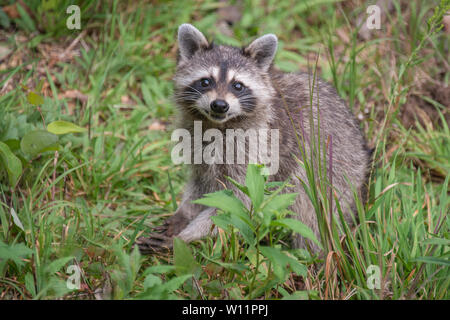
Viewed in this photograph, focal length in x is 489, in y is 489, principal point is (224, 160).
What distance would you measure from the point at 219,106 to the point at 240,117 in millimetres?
385

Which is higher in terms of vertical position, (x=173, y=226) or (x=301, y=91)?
(x=301, y=91)

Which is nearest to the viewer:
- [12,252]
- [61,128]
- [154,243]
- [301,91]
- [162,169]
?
[12,252]

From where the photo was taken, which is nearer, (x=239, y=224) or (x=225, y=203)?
(x=225, y=203)

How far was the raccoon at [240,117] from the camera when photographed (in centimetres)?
418

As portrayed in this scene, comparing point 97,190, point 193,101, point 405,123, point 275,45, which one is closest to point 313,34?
point 405,123

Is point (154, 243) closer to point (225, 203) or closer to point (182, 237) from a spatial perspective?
point (182, 237)

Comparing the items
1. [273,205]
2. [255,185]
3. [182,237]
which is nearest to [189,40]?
[182,237]

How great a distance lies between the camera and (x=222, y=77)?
13.9ft

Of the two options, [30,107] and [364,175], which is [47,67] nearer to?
[30,107]

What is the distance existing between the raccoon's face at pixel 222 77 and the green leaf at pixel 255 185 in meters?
1.25

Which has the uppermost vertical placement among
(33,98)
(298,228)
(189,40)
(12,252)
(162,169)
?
(189,40)

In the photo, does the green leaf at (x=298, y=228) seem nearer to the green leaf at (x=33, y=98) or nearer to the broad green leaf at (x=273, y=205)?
the broad green leaf at (x=273, y=205)

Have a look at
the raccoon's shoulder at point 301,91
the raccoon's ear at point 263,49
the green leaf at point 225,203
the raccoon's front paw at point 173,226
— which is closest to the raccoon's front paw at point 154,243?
the raccoon's front paw at point 173,226

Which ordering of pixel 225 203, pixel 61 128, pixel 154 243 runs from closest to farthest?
pixel 225 203
pixel 61 128
pixel 154 243
